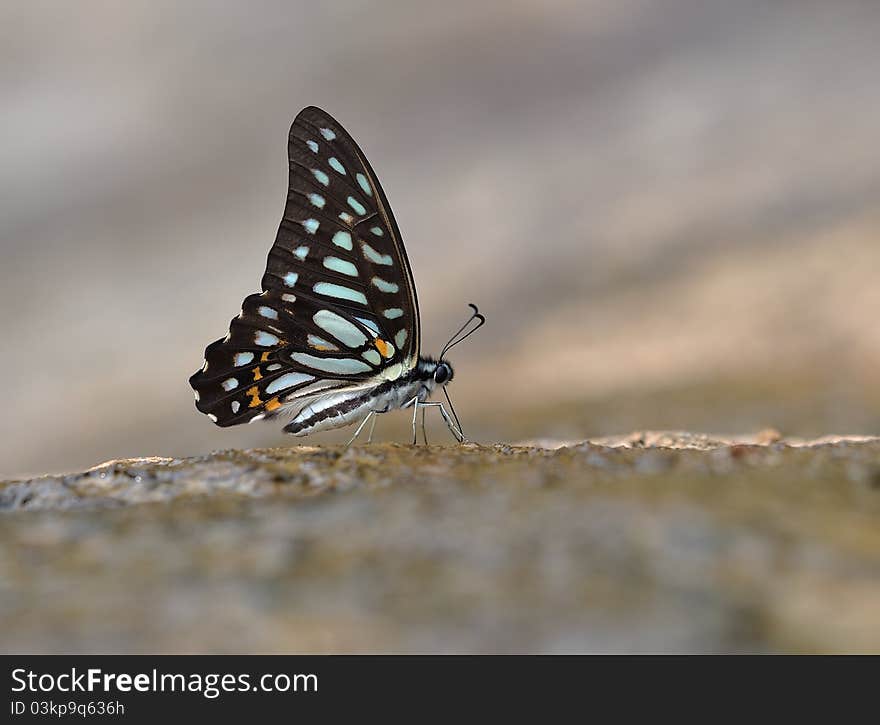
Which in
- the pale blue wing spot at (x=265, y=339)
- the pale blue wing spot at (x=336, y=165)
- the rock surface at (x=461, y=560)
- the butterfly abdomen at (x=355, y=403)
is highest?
the pale blue wing spot at (x=336, y=165)

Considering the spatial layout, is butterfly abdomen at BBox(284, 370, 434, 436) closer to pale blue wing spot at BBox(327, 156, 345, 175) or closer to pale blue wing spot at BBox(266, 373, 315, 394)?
pale blue wing spot at BBox(266, 373, 315, 394)

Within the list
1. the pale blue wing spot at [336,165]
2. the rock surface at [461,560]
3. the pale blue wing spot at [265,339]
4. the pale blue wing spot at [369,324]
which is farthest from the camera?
the pale blue wing spot at [265,339]

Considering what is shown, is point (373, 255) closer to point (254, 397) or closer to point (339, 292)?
point (339, 292)

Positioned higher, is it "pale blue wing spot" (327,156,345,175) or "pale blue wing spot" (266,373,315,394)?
"pale blue wing spot" (327,156,345,175)

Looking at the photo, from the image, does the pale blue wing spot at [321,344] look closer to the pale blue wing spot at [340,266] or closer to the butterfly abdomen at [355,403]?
the butterfly abdomen at [355,403]

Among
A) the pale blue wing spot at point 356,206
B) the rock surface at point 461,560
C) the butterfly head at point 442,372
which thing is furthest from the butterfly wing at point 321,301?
the rock surface at point 461,560

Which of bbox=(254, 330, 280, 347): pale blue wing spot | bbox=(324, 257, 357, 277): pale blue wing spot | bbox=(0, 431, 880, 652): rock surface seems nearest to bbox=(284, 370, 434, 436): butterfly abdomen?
bbox=(254, 330, 280, 347): pale blue wing spot
